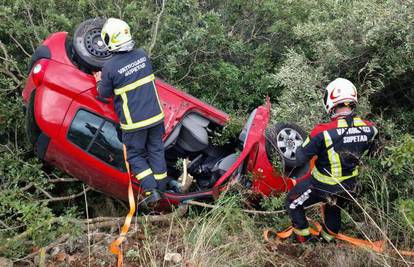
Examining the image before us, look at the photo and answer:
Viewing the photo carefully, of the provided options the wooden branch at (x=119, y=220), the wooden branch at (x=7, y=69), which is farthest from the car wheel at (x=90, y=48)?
the wooden branch at (x=119, y=220)

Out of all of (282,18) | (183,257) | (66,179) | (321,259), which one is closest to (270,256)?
(321,259)

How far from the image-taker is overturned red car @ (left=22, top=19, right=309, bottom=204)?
15.0 feet

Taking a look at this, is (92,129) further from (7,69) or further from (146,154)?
(7,69)

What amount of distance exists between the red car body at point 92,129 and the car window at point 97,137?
0.03m

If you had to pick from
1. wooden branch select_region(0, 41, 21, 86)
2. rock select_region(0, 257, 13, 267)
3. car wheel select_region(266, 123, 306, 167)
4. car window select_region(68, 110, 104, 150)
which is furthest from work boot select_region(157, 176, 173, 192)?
wooden branch select_region(0, 41, 21, 86)

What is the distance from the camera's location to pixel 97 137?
15.2 ft

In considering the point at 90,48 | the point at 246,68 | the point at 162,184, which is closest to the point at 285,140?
the point at 162,184

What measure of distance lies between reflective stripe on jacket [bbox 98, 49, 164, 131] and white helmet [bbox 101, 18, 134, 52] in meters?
0.09

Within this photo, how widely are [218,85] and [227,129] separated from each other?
1764mm

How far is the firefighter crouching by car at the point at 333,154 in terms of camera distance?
13.0 feet

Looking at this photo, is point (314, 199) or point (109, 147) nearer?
point (314, 199)

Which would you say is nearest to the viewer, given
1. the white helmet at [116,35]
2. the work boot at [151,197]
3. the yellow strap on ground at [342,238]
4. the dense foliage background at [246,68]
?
the yellow strap on ground at [342,238]

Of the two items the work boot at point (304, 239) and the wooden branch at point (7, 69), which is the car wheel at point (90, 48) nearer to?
the wooden branch at point (7, 69)

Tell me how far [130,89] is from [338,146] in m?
2.07
